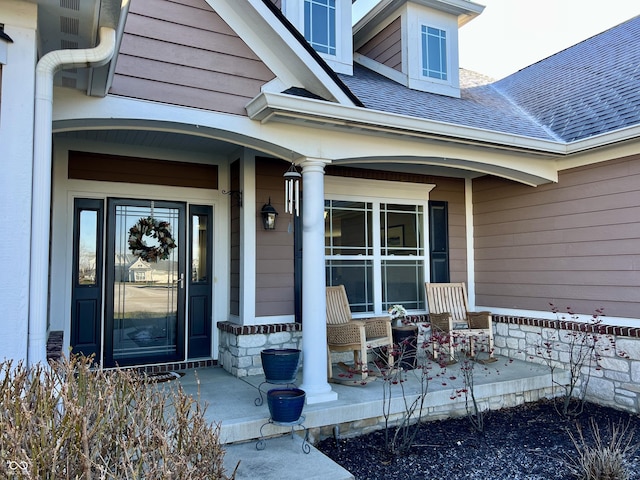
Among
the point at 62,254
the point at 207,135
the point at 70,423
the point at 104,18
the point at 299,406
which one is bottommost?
the point at 299,406

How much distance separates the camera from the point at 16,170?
2.31 metres

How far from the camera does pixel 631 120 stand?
4.70 meters

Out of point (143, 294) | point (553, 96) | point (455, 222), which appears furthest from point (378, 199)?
point (143, 294)

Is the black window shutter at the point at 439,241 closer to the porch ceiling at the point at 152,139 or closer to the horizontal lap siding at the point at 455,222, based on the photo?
the horizontal lap siding at the point at 455,222

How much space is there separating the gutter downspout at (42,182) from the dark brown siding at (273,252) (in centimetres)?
271

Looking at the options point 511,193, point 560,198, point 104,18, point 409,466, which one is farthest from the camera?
point 511,193

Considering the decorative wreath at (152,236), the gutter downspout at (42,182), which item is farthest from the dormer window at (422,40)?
the gutter downspout at (42,182)

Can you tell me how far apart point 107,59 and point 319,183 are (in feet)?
6.41

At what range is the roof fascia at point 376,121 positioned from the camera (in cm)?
362

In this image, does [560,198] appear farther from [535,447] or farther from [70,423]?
[70,423]

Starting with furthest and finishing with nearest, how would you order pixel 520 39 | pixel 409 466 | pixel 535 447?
1. pixel 520 39
2. pixel 535 447
3. pixel 409 466

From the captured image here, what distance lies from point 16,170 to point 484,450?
3678mm

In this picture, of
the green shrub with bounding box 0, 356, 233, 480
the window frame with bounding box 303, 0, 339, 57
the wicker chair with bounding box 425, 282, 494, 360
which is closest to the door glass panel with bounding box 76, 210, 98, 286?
the green shrub with bounding box 0, 356, 233, 480

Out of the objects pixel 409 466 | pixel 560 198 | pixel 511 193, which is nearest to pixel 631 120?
pixel 560 198
